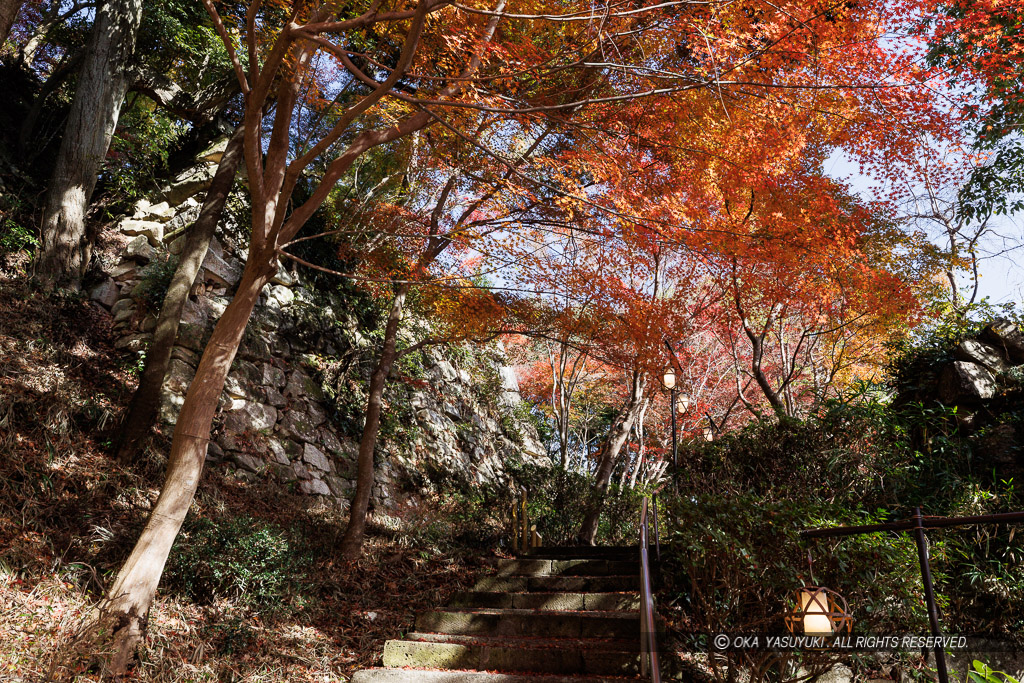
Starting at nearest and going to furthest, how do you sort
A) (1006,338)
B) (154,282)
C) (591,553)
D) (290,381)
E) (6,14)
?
(6,14), (1006,338), (591,553), (154,282), (290,381)

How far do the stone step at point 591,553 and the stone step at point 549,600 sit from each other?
48.8 inches

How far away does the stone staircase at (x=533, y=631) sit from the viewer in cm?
459

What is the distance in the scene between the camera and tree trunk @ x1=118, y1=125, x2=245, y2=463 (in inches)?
250

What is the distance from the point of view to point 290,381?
30.3 feet

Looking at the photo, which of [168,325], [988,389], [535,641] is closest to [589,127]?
[535,641]

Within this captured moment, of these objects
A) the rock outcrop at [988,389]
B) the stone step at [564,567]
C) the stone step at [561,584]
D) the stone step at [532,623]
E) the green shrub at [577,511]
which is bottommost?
the stone step at [532,623]

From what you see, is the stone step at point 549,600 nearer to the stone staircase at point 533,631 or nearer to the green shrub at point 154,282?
the stone staircase at point 533,631

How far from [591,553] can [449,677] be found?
3654mm

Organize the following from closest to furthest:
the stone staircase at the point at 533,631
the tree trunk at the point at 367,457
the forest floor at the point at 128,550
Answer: the forest floor at the point at 128,550
the stone staircase at the point at 533,631
the tree trunk at the point at 367,457

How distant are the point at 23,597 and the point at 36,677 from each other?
0.90m

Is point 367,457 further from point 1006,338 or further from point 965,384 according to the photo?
point 1006,338

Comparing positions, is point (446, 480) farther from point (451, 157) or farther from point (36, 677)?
point (36, 677)

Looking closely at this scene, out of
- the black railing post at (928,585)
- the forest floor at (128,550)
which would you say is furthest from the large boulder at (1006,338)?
the forest floor at (128,550)

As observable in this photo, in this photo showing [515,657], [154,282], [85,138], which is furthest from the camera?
[154,282]
